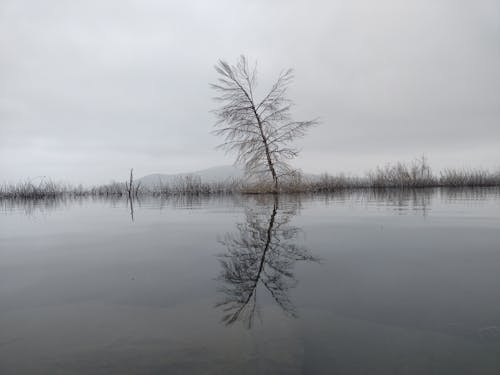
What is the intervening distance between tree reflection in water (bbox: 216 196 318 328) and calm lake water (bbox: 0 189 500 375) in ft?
0.04

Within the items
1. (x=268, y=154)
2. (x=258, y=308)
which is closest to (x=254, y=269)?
(x=258, y=308)

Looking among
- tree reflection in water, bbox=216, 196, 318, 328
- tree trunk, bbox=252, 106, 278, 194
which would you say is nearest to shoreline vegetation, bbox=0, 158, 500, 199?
tree trunk, bbox=252, 106, 278, 194

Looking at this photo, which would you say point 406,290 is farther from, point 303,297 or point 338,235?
point 338,235

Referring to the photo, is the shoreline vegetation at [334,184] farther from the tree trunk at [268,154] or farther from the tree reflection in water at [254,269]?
the tree reflection in water at [254,269]

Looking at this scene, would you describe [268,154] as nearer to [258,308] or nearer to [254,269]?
[254,269]

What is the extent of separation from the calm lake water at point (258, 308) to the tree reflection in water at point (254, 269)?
0.04 feet

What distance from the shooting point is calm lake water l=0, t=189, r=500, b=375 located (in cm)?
125

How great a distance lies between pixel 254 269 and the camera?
8.08 feet

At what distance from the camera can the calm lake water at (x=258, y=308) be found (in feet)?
4.12

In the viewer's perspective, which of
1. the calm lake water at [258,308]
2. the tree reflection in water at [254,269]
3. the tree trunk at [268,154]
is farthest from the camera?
the tree trunk at [268,154]

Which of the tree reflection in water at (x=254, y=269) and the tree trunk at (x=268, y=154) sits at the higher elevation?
the tree trunk at (x=268, y=154)

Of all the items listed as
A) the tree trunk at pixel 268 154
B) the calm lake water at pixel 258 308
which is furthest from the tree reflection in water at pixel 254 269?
the tree trunk at pixel 268 154

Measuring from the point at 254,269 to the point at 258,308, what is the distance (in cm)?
71

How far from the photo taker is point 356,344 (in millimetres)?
1357
